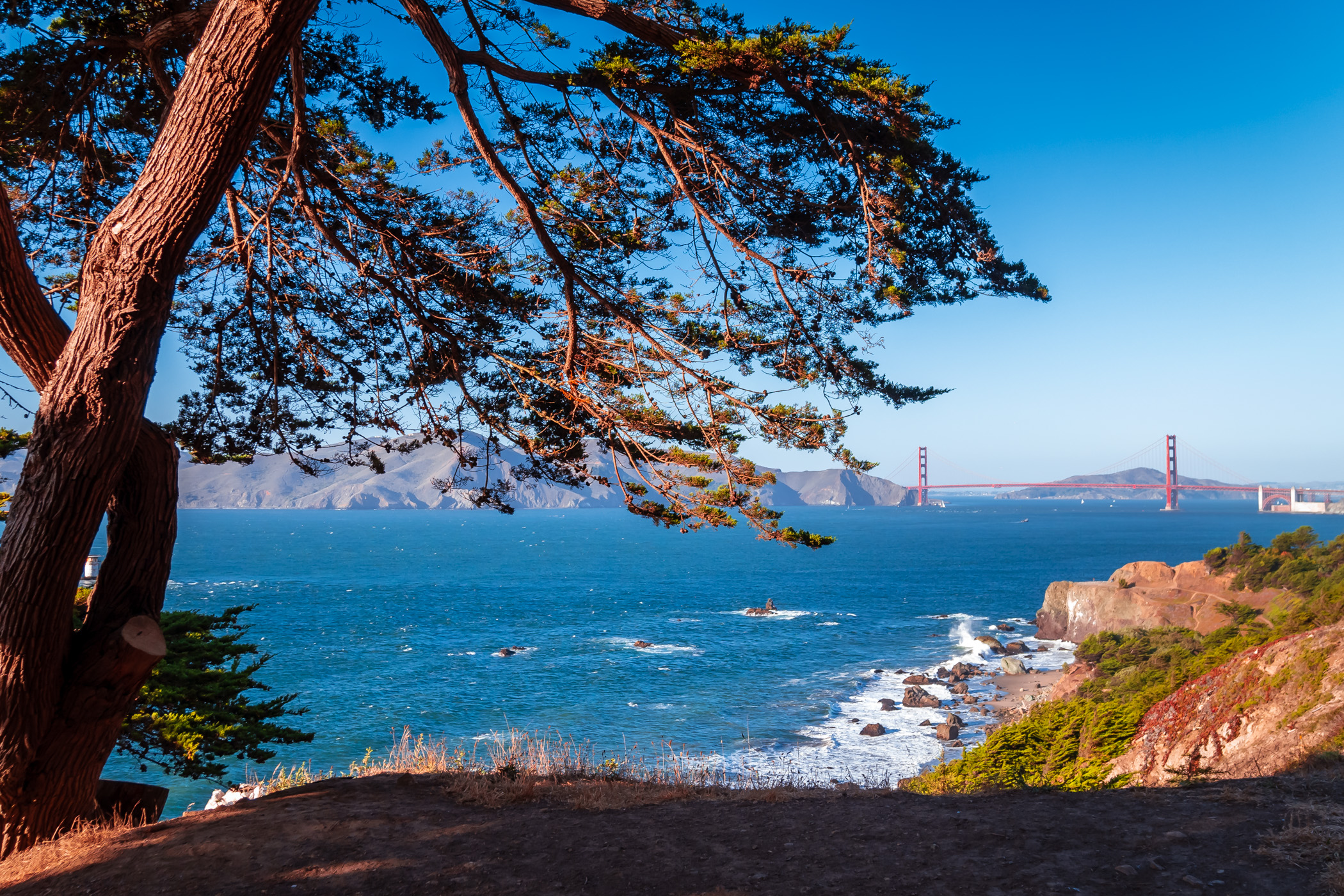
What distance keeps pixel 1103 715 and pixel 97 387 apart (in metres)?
11.8

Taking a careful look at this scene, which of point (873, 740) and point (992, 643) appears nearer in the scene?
point (873, 740)

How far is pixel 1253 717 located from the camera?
6.73 metres

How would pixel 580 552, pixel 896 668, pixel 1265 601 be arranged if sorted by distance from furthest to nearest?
pixel 580 552
pixel 896 668
pixel 1265 601

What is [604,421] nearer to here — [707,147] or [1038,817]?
[707,147]

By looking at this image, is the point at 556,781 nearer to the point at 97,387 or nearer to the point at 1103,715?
the point at 97,387

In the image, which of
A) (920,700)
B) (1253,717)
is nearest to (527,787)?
(1253,717)

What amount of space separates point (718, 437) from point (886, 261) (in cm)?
167

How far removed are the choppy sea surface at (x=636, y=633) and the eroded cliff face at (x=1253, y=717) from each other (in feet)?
25.9

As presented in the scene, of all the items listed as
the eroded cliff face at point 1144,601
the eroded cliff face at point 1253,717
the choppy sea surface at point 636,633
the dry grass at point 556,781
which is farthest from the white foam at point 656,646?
the dry grass at point 556,781

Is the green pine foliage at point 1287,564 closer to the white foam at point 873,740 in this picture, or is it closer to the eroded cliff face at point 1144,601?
the eroded cliff face at point 1144,601

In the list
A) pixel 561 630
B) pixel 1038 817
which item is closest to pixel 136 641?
pixel 1038 817

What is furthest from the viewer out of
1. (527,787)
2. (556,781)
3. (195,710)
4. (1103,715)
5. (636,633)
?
(636,633)

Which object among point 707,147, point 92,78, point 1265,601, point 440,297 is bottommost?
point 1265,601

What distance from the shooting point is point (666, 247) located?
581 centimetres
